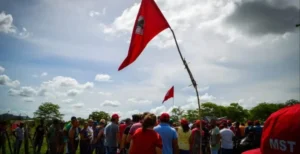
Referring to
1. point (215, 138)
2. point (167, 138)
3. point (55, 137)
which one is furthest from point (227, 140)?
point (55, 137)

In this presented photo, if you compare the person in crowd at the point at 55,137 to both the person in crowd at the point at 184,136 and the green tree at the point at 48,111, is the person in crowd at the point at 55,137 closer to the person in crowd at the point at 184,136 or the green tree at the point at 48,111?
the person in crowd at the point at 184,136

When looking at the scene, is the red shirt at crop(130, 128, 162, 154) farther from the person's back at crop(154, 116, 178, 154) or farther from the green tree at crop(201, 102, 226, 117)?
the green tree at crop(201, 102, 226, 117)

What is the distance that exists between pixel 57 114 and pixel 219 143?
12985 cm

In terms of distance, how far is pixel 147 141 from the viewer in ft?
16.3

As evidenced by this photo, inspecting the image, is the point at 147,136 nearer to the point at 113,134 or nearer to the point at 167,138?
the point at 167,138

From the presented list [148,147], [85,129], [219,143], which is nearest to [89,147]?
[85,129]

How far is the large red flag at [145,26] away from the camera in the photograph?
18.3 ft

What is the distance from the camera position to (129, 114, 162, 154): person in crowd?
195 inches

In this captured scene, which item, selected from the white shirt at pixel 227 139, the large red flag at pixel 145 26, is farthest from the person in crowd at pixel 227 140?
the large red flag at pixel 145 26

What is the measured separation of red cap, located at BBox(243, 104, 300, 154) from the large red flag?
13.7ft

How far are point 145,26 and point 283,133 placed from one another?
459 centimetres

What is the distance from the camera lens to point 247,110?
13400 cm

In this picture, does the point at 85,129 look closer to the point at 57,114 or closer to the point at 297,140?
the point at 297,140

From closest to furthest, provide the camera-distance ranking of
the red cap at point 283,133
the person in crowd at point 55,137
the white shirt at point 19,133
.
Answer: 1. the red cap at point 283,133
2. the person in crowd at point 55,137
3. the white shirt at point 19,133
